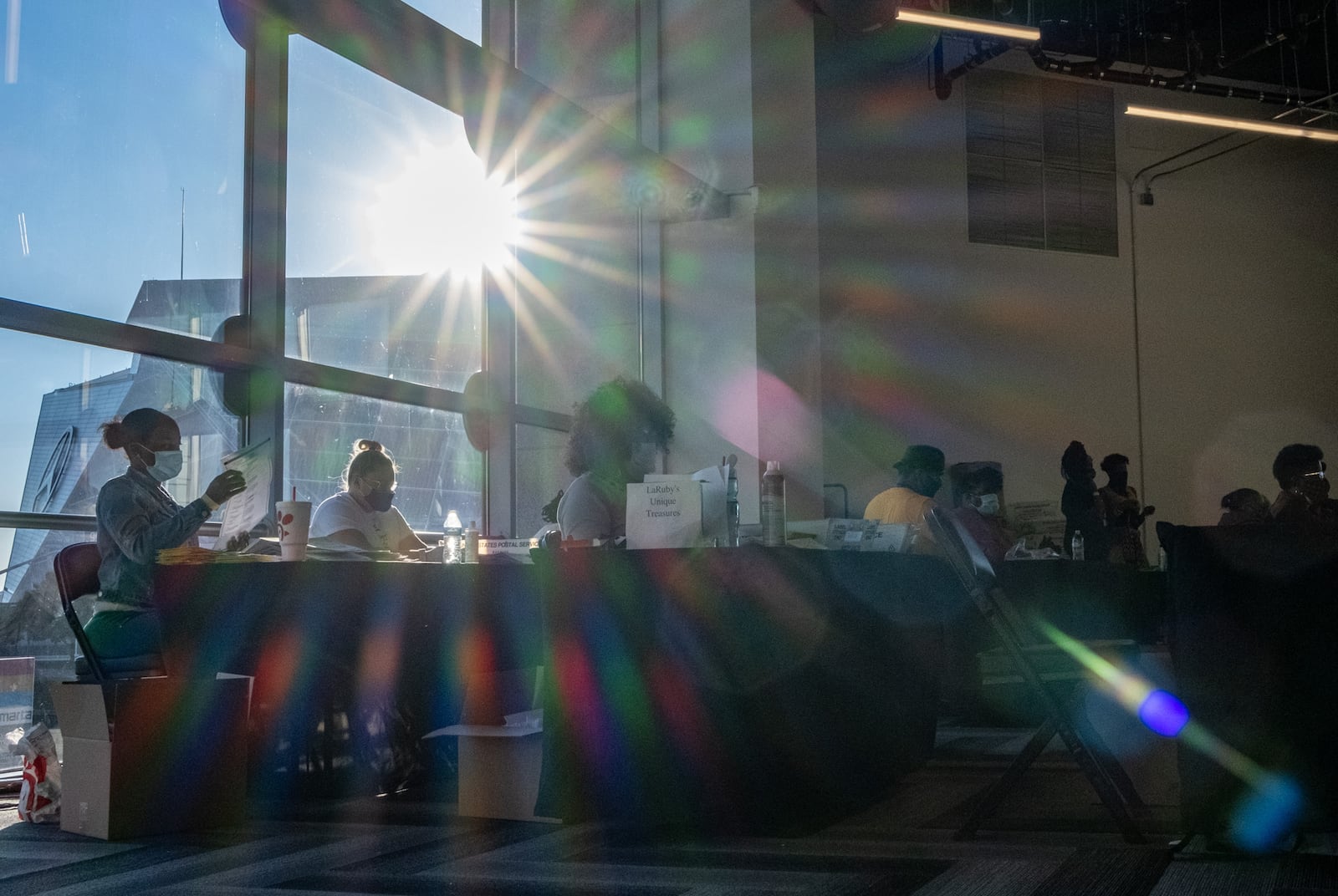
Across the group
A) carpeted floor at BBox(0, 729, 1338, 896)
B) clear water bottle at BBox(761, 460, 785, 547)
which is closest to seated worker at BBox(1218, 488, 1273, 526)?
carpeted floor at BBox(0, 729, 1338, 896)

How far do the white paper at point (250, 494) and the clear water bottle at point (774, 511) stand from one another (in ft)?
4.23

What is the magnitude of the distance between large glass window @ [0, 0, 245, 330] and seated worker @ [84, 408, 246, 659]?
96 centimetres

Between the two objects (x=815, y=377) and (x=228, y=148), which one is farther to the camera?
(x=815, y=377)

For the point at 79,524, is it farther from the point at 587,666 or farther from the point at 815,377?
the point at 815,377

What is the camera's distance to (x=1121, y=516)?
23.0ft

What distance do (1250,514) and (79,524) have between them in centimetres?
557

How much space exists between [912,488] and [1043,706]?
77.8 inches

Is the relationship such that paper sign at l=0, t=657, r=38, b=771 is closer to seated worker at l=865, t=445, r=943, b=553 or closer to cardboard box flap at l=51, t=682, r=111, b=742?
cardboard box flap at l=51, t=682, r=111, b=742

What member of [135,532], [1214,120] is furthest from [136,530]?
[1214,120]

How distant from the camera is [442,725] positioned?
4.09 meters

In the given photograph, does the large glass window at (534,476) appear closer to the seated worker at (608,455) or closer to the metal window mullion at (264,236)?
the metal window mullion at (264,236)

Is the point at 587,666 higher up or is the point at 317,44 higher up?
the point at 317,44

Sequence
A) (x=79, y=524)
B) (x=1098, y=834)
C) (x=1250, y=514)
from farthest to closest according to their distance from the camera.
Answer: (x=1250, y=514), (x=79, y=524), (x=1098, y=834)

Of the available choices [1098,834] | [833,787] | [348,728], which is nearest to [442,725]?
[348,728]
